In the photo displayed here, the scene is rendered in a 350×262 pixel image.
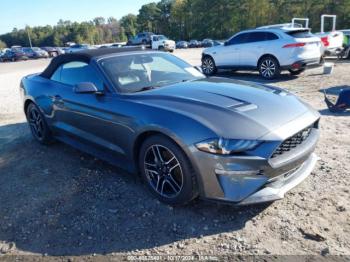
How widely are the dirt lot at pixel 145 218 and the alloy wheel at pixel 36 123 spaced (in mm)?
1031

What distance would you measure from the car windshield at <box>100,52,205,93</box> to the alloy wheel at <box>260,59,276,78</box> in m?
6.91

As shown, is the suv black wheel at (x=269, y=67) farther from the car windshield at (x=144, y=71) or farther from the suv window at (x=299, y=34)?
the car windshield at (x=144, y=71)

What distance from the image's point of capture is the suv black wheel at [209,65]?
13588 millimetres

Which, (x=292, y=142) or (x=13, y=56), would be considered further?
(x=13, y=56)

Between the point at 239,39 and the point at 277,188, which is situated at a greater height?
the point at 239,39

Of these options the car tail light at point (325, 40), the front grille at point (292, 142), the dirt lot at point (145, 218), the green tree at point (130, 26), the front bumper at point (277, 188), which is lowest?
the dirt lot at point (145, 218)

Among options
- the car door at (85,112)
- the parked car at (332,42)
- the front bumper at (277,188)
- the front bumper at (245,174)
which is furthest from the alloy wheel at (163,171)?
the parked car at (332,42)

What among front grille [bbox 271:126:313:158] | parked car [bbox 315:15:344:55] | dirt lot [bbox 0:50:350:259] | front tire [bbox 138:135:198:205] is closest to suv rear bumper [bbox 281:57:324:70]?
parked car [bbox 315:15:344:55]

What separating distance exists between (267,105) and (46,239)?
2.48m

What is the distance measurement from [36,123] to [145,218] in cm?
329

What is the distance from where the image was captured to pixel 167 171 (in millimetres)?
3502

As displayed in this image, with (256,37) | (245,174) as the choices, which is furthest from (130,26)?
(245,174)

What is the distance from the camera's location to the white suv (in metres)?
10.7

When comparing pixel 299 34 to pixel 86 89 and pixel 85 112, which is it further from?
pixel 86 89
